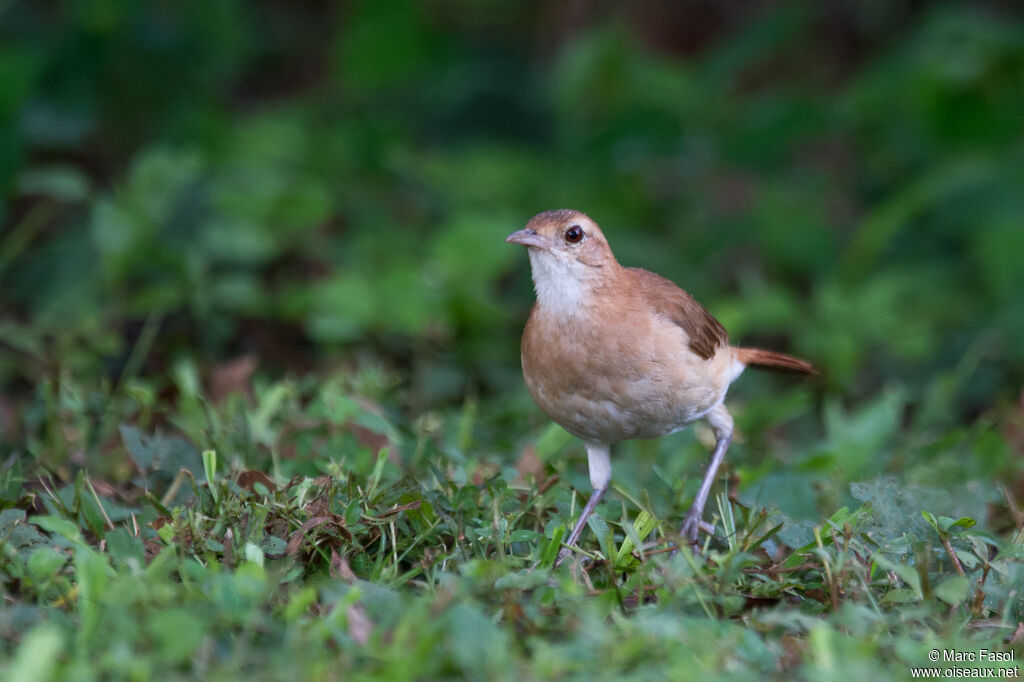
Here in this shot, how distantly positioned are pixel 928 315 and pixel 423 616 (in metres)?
4.99

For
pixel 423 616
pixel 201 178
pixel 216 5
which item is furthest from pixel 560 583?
pixel 216 5

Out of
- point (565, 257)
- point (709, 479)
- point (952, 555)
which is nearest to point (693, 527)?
point (709, 479)

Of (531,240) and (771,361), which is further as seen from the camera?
(771,361)

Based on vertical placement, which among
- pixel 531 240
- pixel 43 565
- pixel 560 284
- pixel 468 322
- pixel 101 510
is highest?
pixel 531 240

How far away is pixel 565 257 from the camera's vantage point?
4.10 metres

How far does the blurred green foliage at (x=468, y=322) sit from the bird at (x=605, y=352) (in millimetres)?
255

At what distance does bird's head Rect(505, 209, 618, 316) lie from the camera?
4.03 meters

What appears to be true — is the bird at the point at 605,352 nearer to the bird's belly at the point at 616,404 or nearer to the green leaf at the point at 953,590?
the bird's belly at the point at 616,404

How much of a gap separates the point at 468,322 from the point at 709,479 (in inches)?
104

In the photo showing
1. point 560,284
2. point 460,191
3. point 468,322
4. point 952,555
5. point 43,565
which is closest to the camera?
point 43,565

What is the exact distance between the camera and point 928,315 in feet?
22.2

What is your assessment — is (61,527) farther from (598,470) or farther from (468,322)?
(468,322)

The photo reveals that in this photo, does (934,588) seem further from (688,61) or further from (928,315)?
(688,61)

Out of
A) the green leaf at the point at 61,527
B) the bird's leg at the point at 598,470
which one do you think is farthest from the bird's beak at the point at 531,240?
the green leaf at the point at 61,527
